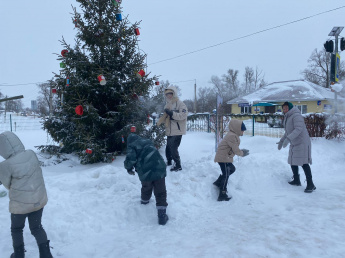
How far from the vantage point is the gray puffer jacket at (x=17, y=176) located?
115 inches

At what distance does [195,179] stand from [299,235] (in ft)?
7.83

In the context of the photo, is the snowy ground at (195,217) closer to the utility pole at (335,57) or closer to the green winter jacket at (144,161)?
the green winter jacket at (144,161)

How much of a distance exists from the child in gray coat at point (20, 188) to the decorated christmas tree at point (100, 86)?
343 cm

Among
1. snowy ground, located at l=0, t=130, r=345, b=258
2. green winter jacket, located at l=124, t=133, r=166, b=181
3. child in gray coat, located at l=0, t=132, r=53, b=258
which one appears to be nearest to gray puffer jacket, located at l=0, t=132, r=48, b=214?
child in gray coat, located at l=0, t=132, r=53, b=258

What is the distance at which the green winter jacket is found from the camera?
163 inches

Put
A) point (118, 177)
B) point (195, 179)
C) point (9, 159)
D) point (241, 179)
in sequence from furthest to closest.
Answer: point (241, 179) < point (195, 179) < point (118, 177) < point (9, 159)

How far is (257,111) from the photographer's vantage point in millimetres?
34969

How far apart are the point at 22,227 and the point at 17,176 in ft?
1.96

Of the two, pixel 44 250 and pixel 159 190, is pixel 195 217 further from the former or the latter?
pixel 44 250

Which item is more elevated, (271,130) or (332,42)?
(332,42)

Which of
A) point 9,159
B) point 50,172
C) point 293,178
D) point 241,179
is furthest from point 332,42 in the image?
point 9,159

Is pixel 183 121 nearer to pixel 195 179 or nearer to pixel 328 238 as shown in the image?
pixel 195 179

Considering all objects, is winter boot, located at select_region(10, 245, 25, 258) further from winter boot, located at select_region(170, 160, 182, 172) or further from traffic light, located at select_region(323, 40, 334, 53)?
traffic light, located at select_region(323, 40, 334, 53)

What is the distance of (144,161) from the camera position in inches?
164
